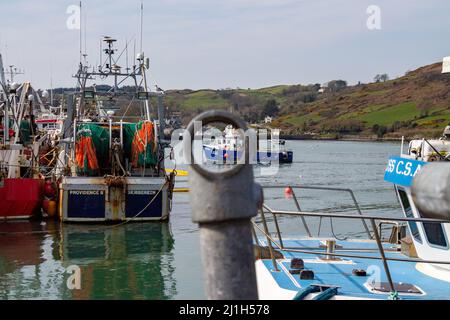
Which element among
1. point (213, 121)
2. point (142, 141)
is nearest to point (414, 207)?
point (213, 121)

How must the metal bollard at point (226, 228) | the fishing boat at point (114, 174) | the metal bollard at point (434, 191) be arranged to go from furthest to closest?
the fishing boat at point (114, 174)
the metal bollard at point (226, 228)
the metal bollard at point (434, 191)

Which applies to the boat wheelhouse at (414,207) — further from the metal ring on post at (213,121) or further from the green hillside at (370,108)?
the green hillside at (370,108)

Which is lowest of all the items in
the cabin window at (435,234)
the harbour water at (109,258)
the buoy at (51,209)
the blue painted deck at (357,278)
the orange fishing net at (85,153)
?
the harbour water at (109,258)

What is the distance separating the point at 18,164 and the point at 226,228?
83.9 ft

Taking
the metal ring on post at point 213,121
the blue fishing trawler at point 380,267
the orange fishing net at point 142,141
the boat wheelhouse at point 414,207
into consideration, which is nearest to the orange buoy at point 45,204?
the orange fishing net at point 142,141

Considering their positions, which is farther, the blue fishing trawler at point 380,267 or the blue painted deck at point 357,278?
the blue painted deck at point 357,278

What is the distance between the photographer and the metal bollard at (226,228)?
222 cm

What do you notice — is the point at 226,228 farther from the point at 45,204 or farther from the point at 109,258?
the point at 45,204

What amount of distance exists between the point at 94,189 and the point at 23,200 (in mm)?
3335

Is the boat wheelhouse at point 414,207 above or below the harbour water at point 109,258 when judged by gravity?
above

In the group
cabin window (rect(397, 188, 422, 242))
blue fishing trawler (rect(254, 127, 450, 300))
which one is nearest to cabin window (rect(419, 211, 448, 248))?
blue fishing trawler (rect(254, 127, 450, 300))

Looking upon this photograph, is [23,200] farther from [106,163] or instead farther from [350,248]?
[350,248]

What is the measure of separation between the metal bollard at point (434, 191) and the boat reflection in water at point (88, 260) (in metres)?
13.4
